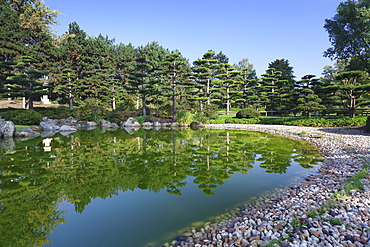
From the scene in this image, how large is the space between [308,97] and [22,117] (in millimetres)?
25353

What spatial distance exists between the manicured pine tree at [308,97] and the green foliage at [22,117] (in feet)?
77.4

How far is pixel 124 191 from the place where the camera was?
13.3ft

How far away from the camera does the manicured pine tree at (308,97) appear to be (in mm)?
18800

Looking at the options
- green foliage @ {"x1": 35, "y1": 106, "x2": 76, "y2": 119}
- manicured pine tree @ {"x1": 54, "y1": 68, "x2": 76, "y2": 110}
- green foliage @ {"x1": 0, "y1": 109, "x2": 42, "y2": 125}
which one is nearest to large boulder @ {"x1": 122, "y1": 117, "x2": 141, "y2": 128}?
green foliage @ {"x1": 35, "y1": 106, "x2": 76, "y2": 119}

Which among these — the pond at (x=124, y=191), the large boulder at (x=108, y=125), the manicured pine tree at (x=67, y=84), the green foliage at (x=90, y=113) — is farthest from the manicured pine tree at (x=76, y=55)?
the pond at (x=124, y=191)

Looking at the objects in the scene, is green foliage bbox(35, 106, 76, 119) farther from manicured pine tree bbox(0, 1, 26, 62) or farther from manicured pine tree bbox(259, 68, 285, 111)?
manicured pine tree bbox(259, 68, 285, 111)

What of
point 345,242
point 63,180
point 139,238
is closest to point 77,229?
point 139,238

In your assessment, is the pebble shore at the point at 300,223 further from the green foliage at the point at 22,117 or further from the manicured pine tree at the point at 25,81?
the manicured pine tree at the point at 25,81

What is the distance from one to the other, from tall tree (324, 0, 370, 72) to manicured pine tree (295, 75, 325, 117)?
343cm

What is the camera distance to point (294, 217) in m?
2.63

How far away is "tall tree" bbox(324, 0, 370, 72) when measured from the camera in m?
17.0

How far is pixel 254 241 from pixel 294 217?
2.75ft

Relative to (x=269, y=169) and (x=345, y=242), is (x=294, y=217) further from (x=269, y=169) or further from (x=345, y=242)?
(x=269, y=169)

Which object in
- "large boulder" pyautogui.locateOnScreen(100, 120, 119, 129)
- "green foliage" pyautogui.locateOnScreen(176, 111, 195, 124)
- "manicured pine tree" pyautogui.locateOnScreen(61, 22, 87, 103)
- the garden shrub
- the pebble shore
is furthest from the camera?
"manicured pine tree" pyautogui.locateOnScreen(61, 22, 87, 103)
